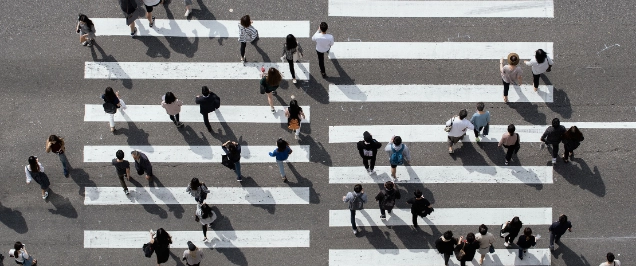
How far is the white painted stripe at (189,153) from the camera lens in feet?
73.2

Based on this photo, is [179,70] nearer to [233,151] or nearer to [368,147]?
[233,151]

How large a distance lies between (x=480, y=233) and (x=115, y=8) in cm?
1097

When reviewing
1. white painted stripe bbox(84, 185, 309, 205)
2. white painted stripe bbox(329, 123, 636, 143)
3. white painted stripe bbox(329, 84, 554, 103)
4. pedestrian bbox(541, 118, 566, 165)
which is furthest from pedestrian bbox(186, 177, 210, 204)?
pedestrian bbox(541, 118, 566, 165)

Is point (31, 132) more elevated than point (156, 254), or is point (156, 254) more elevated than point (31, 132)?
point (31, 132)

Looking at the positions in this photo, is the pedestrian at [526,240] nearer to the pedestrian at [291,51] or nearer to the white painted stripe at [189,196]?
the white painted stripe at [189,196]

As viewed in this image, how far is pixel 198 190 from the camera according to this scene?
68.4ft

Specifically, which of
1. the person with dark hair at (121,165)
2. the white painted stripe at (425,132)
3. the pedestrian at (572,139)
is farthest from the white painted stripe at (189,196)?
the pedestrian at (572,139)

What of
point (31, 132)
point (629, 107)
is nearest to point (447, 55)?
point (629, 107)

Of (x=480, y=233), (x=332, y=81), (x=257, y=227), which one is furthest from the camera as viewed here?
(x=332, y=81)

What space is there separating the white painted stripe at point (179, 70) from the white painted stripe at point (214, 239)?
3.92m

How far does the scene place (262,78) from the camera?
22.2 m

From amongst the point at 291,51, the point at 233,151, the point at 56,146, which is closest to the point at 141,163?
the point at 56,146

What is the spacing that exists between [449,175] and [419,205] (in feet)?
6.49

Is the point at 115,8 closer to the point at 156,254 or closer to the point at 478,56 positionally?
the point at 156,254
